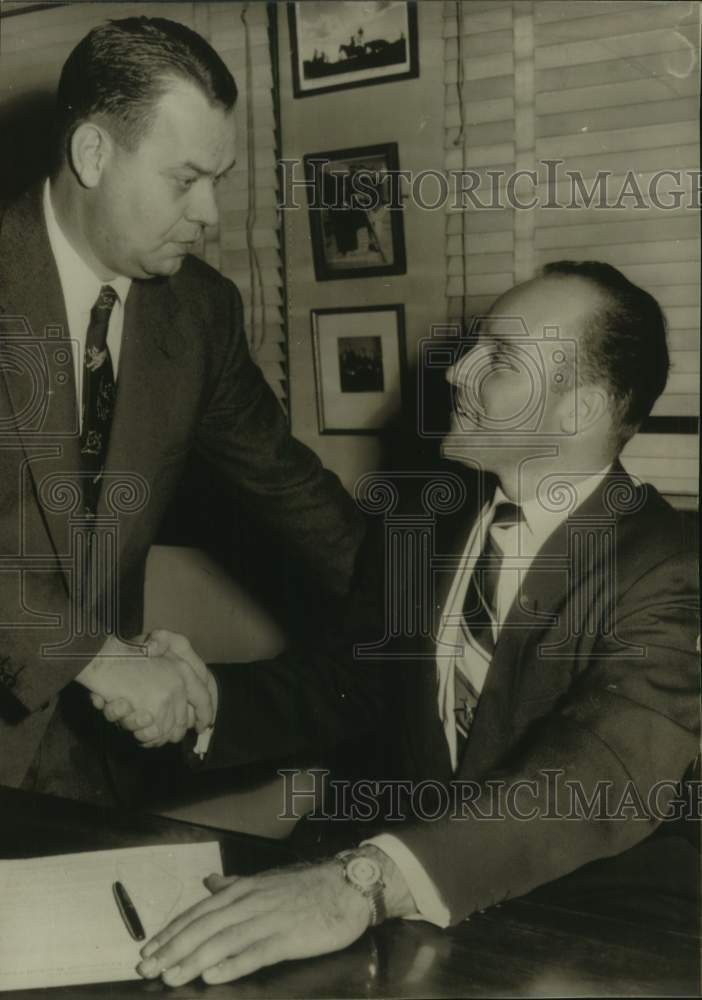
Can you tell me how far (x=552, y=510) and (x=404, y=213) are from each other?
0.72 meters

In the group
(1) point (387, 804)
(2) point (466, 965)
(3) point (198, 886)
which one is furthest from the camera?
(1) point (387, 804)

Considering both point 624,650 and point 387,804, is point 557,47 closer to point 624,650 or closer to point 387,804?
point 624,650

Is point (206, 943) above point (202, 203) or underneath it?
underneath

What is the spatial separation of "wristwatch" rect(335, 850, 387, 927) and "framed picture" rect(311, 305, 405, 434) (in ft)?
3.48

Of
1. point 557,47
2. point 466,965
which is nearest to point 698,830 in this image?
point 466,965

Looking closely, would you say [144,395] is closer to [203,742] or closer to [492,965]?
[203,742]

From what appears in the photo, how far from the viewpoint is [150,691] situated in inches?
65.1

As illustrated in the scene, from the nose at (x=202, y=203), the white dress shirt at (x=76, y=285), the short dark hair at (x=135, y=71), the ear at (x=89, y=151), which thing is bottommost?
the white dress shirt at (x=76, y=285)

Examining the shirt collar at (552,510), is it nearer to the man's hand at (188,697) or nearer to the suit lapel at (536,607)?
the suit lapel at (536,607)

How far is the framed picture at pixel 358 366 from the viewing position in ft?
6.41

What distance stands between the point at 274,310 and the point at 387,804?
41.4 inches

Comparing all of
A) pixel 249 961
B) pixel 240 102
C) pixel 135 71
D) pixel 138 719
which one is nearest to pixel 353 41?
pixel 240 102

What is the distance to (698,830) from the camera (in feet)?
4.86

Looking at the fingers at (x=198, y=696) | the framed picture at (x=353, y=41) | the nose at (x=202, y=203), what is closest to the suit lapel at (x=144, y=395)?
the nose at (x=202, y=203)
